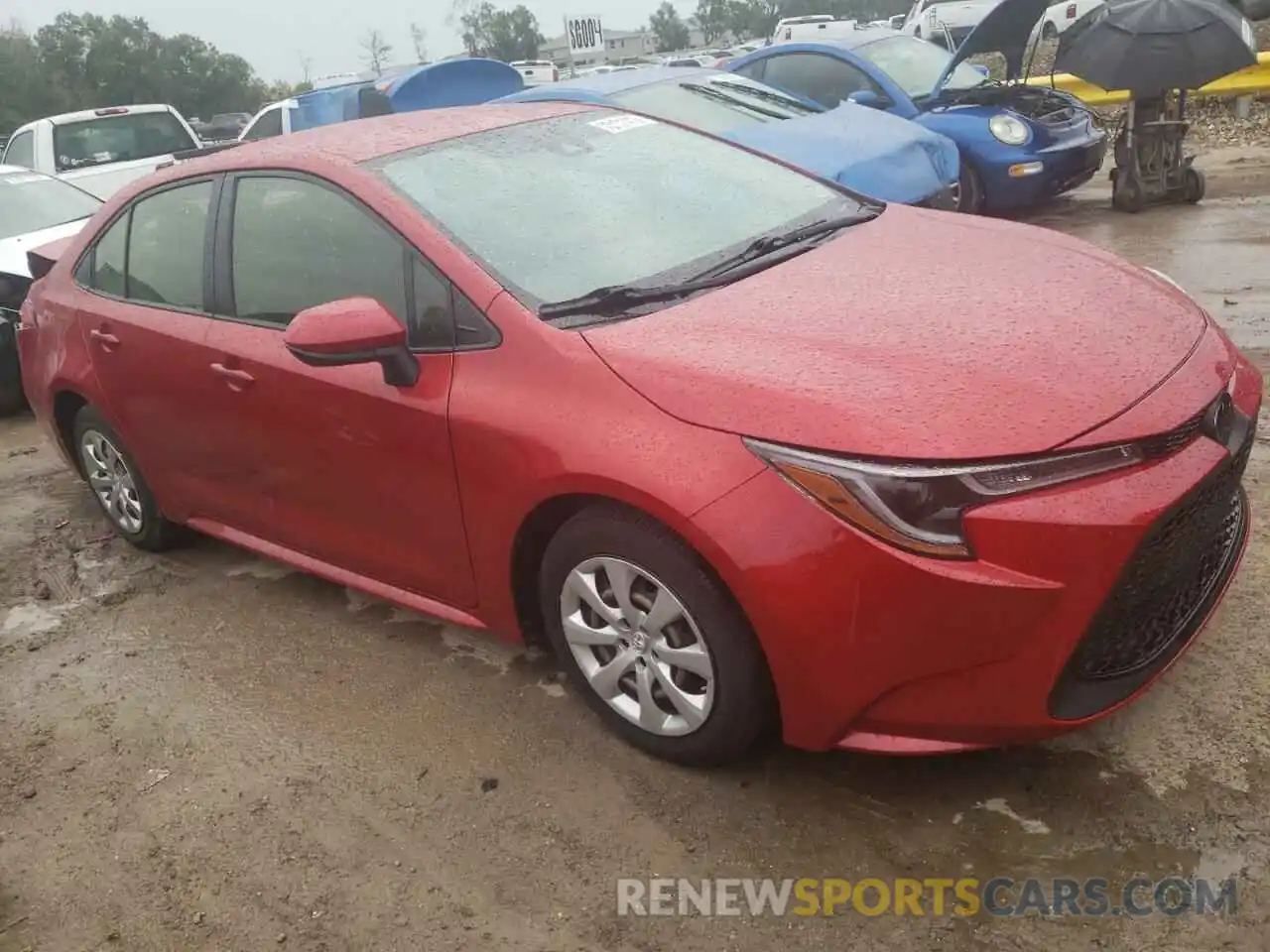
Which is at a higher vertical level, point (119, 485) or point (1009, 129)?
point (1009, 129)

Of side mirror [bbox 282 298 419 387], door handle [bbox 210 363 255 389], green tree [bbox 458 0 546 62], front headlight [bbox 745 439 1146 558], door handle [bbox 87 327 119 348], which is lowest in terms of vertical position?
front headlight [bbox 745 439 1146 558]

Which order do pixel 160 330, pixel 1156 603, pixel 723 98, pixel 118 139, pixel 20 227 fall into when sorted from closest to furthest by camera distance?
1. pixel 1156 603
2. pixel 160 330
3. pixel 723 98
4. pixel 20 227
5. pixel 118 139

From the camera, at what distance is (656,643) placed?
8.96ft

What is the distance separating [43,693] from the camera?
3.72 metres

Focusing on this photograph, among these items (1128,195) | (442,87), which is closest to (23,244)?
(442,87)

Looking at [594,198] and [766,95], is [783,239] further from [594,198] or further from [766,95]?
[766,95]

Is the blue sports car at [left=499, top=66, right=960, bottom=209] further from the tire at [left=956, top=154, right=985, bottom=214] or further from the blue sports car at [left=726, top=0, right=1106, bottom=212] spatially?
the tire at [left=956, top=154, right=985, bottom=214]

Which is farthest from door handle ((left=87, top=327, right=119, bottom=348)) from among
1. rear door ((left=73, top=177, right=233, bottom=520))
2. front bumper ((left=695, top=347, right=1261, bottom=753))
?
front bumper ((left=695, top=347, right=1261, bottom=753))

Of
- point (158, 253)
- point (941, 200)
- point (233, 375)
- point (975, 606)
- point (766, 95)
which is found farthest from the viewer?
point (766, 95)

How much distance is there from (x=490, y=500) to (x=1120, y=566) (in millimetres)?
1494

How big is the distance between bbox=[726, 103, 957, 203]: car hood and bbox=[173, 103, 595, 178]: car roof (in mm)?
2756

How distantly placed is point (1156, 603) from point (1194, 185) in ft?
25.0

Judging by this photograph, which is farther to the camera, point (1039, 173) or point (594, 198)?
point (1039, 173)

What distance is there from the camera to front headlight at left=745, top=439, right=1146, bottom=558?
228cm
